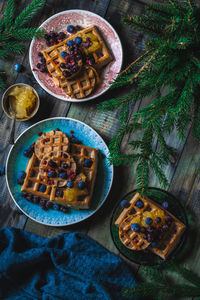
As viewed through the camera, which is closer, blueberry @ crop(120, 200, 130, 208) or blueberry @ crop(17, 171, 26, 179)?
blueberry @ crop(120, 200, 130, 208)

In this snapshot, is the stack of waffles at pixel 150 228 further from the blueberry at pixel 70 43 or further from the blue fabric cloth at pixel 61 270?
the blueberry at pixel 70 43

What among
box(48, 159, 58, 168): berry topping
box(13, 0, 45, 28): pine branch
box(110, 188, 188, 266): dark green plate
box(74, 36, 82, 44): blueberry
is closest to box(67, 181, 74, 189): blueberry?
box(48, 159, 58, 168): berry topping

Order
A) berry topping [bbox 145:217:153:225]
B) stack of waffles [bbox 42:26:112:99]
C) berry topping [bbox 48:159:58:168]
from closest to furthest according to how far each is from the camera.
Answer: berry topping [bbox 145:217:153:225]
berry topping [bbox 48:159:58:168]
stack of waffles [bbox 42:26:112:99]

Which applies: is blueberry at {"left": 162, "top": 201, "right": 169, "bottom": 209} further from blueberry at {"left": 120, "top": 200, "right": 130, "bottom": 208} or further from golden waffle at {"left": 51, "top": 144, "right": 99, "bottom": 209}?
golden waffle at {"left": 51, "top": 144, "right": 99, "bottom": 209}

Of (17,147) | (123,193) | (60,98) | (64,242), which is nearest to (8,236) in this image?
(64,242)

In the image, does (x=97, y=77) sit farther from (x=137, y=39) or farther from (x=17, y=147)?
(x=17, y=147)

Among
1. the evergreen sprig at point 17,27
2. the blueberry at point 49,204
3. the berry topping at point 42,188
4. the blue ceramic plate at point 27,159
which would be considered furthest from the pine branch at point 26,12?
the blueberry at point 49,204
